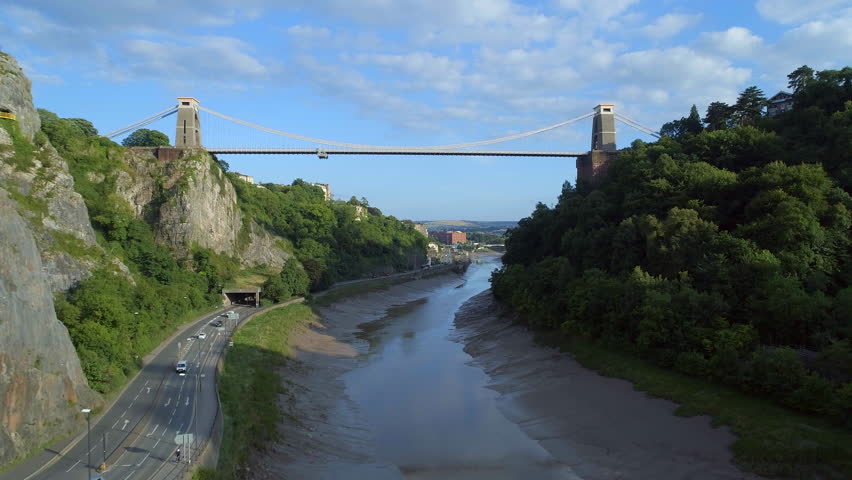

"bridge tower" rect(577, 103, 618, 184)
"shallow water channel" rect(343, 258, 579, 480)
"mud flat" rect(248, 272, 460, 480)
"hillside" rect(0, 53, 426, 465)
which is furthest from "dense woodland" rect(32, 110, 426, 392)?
"bridge tower" rect(577, 103, 618, 184)

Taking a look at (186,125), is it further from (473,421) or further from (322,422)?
(473,421)

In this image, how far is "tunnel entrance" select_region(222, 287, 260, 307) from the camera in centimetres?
5056

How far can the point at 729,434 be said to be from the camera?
19016 millimetres

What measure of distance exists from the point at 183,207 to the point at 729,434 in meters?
48.9

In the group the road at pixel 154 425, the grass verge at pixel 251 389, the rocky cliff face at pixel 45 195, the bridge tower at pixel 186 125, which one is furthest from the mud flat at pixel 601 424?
the bridge tower at pixel 186 125

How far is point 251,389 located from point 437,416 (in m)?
8.36

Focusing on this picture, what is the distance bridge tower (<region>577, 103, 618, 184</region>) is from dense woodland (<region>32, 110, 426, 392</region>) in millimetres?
29562

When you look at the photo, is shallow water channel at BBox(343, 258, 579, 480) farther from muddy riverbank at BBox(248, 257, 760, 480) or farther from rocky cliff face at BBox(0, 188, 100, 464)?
rocky cliff face at BBox(0, 188, 100, 464)

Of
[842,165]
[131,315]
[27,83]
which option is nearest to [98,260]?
[131,315]

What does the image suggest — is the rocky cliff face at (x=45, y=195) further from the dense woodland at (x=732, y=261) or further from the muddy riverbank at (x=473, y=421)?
the dense woodland at (x=732, y=261)

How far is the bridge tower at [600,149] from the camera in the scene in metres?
54.3

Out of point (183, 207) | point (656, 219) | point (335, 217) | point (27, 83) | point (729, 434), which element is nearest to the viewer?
point (729, 434)

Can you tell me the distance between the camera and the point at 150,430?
19688 mm

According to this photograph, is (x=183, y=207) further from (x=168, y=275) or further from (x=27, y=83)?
(x=27, y=83)
